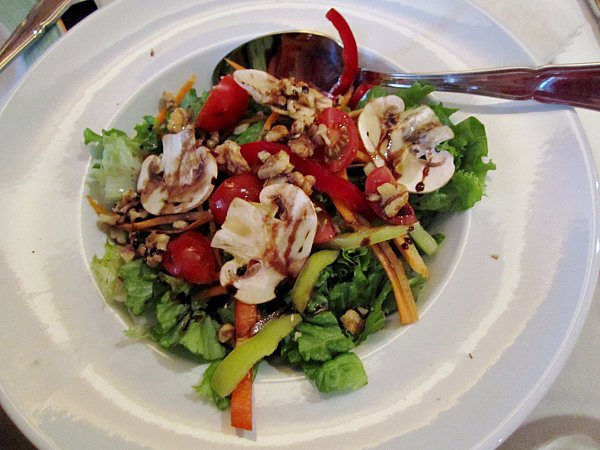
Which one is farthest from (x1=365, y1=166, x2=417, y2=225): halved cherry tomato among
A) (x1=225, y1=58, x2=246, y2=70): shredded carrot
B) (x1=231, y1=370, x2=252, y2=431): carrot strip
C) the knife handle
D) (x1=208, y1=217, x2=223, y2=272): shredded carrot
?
the knife handle

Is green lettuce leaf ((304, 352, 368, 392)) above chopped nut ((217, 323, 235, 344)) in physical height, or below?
below

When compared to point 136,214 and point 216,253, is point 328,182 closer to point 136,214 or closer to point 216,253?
point 216,253

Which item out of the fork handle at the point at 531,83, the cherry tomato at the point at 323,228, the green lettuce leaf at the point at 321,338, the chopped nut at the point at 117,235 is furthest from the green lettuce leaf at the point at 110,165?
the fork handle at the point at 531,83

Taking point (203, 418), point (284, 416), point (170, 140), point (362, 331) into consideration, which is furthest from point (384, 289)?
point (170, 140)

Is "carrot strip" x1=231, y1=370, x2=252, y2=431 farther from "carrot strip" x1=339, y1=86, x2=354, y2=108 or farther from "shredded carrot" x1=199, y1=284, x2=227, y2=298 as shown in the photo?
"carrot strip" x1=339, y1=86, x2=354, y2=108

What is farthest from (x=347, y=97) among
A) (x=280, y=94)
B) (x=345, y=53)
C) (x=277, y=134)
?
(x=277, y=134)

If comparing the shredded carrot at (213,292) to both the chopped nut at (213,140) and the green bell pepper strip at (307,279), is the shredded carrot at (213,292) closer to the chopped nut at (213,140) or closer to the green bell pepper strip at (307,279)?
the green bell pepper strip at (307,279)

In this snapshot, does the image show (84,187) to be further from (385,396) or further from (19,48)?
(385,396)
